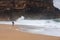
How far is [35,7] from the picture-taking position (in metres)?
12.6

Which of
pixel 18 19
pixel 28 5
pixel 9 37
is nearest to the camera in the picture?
pixel 9 37

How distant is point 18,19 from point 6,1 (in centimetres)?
137

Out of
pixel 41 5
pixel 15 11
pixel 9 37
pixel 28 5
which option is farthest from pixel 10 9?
pixel 9 37

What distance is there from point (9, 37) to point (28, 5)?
5.80 metres

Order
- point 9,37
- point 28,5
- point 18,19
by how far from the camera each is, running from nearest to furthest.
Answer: point 9,37, point 18,19, point 28,5

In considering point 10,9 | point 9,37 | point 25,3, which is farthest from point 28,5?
point 9,37

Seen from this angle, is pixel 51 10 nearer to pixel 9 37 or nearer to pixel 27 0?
pixel 27 0

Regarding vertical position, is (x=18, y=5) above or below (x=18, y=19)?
above

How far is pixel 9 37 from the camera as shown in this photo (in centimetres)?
685

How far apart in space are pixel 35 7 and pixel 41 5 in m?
0.39

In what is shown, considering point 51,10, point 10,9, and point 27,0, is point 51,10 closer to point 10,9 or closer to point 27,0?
point 27,0

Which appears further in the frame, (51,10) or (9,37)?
(51,10)

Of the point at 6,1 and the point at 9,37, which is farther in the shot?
the point at 6,1

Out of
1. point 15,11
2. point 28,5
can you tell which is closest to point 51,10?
point 28,5
